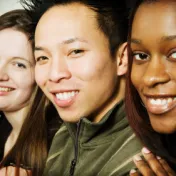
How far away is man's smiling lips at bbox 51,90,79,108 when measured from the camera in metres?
0.89

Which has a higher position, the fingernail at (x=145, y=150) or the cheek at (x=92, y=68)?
the cheek at (x=92, y=68)

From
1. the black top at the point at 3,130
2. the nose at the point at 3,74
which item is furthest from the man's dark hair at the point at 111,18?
the black top at the point at 3,130

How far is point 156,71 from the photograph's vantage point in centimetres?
69

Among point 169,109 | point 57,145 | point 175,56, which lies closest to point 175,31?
point 175,56

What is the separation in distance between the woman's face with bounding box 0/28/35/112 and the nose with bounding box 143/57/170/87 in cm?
52

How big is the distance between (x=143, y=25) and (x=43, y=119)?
0.52 m

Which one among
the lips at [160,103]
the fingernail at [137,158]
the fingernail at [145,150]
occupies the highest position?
the lips at [160,103]

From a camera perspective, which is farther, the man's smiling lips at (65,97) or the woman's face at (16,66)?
the woman's face at (16,66)

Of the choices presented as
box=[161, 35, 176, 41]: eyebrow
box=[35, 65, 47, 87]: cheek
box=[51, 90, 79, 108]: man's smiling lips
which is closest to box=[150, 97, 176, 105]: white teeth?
box=[161, 35, 176, 41]: eyebrow

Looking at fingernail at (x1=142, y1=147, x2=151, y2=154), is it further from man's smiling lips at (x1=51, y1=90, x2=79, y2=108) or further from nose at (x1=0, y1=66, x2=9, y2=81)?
nose at (x1=0, y1=66, x2=9, y2=81)

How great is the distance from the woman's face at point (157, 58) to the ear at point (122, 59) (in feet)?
0.35

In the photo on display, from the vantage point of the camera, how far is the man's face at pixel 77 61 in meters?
0.85

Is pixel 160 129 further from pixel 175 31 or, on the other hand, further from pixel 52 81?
pixel 52 81

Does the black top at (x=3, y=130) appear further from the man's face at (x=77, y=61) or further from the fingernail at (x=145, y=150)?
the fingernail at (x=145, y=150)
